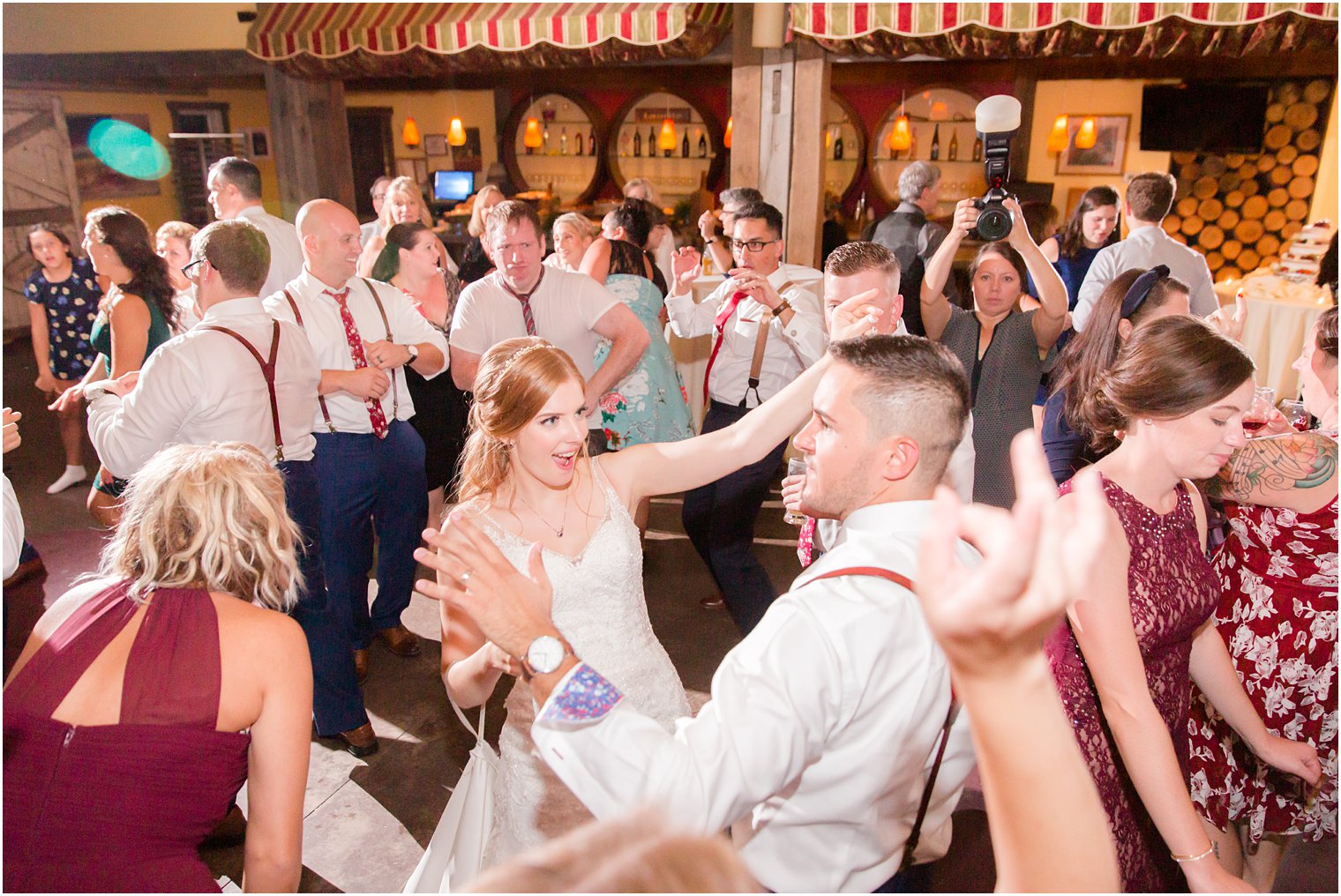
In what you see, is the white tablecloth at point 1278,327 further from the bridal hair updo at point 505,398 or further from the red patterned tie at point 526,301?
the bridal hair updo at point 505,398

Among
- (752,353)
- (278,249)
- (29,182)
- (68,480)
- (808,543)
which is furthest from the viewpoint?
(29,182)

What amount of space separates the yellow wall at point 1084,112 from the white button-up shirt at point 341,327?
701 centimetres

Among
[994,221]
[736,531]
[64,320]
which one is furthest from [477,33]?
[736,531]

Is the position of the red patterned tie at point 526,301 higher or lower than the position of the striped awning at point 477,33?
lower

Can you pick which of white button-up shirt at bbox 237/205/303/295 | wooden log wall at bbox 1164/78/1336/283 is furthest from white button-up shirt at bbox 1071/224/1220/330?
wooden log wall at bbox 1164/78/1336/283

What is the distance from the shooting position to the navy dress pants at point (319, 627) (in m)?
2.50

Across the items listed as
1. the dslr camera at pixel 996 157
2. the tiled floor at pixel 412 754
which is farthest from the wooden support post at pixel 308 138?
the dslr camera at pixel 996 157

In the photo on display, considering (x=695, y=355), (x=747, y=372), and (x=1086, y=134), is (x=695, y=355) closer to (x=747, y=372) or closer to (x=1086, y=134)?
(x=747, y=372)

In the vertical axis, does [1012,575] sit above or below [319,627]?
above

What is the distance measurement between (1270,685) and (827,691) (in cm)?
155

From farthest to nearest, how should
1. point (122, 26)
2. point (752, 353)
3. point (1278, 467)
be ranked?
point (122, 26), point (752, 353), point (1278, 467)

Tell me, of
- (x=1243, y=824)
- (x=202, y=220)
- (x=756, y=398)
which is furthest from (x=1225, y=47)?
(x=202, y=220)

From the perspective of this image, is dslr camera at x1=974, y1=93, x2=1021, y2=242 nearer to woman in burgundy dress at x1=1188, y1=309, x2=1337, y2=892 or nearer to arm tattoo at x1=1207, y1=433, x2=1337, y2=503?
woman in burgundy dress at x1=1188, y1=309, x2=1337, y2=892

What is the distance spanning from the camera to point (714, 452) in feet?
6.22
